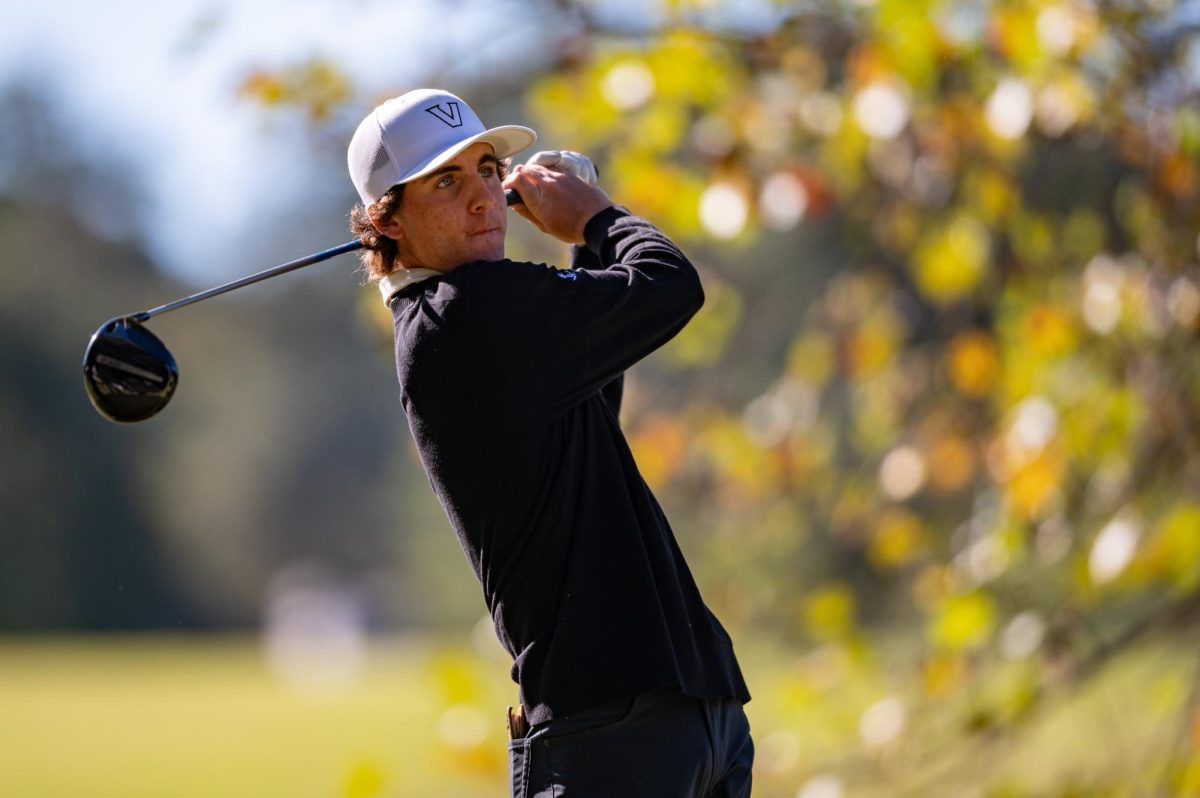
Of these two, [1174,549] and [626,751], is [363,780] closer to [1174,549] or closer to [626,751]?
[626,751]

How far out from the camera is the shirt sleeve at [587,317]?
2.92 meters

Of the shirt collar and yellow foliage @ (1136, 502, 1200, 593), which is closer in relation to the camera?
the shirt collar

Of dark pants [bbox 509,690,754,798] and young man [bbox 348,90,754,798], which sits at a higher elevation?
young man [bbox 348,90,754,798]

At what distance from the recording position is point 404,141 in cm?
309

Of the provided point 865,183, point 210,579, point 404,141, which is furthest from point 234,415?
point 404,141

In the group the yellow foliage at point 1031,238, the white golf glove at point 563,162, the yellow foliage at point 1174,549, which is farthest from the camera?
the yellow foliage at point 1031,238

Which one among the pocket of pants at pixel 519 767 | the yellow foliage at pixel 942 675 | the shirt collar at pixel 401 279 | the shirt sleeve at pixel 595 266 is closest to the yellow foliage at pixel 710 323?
the yellow foliage at pixel 942 675

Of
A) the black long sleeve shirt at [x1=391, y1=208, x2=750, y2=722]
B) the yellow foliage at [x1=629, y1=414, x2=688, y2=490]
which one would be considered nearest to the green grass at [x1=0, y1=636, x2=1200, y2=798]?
the yellow foliage at [x1=629, y1=414, x2=688, y2=490]

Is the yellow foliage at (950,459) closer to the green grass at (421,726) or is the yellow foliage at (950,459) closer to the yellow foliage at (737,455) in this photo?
A: the yellow foliage at (737,455)

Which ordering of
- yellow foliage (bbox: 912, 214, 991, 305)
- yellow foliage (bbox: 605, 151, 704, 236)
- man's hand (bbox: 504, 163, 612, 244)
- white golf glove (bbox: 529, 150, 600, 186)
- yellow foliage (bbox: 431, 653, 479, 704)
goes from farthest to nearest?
yellow foliage (bbox: 912, 214, 991, 305)
yellow foliage (bbox: 605, 151, 704, 236)
yellow foliage (bbox: 431, 653, 479, 704)
white golf glove (bbox: 529, 150, 600, 186)
man's hand (bbox: 504, 163, 612, 244)

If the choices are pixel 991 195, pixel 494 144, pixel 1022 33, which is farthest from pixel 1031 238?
pixel 494 144

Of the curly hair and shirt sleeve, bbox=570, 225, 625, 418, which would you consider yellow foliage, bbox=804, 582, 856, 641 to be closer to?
shirt sleeve, bbox=570, 225, 625, 418

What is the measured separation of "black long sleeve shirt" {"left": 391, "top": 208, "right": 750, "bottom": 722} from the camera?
2918 millimetres

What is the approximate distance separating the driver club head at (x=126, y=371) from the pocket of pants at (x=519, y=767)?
0.89m
